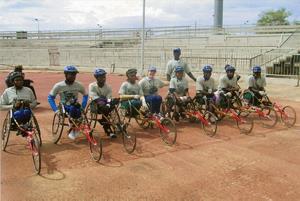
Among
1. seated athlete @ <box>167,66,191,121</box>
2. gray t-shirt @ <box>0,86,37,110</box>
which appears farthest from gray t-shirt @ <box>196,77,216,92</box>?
gray t-shirt @ <box>0,86,37,110</box>

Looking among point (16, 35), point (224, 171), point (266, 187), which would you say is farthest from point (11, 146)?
point (16, 35)

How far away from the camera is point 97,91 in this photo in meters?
7.28

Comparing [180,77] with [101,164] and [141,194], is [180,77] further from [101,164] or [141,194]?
[141,194]

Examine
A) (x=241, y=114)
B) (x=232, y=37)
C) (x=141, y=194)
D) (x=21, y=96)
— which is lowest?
(x=141, y=194)

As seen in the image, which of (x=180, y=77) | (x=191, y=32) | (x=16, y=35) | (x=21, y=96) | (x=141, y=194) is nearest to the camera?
(x=141, y=194)

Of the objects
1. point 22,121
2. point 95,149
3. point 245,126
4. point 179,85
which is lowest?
A: point 95,149

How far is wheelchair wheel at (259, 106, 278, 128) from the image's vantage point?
844 cm

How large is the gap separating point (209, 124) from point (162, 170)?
2.50m

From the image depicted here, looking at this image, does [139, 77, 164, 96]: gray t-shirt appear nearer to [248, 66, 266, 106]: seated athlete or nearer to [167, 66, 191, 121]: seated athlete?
[167, 66, 191, 121]: seated athlete

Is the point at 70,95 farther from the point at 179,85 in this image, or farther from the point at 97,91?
the point at 179,85

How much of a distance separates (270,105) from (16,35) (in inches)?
1671

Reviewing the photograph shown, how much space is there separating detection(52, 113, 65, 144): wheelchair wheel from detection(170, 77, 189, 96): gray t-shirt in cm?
275

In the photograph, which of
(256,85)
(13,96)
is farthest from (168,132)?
(256,85)

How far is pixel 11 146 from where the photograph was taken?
6.69m
